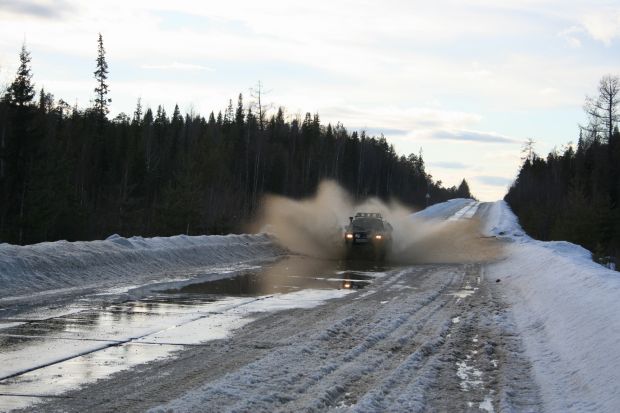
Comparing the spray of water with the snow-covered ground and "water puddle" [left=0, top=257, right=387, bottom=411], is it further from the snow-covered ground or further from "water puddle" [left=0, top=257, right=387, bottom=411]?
"water puddle" [left=0, top=257, right=387, bottom=411]

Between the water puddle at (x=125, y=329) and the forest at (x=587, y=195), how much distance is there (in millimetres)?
18421

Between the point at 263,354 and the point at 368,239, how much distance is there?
69.6 ft

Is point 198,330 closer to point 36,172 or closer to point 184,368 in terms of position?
point 184,368

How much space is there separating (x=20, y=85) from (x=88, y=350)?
165 feet

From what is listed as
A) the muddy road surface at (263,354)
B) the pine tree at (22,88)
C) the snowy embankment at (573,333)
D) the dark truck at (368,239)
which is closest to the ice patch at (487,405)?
the muddy road surface at (263,354)

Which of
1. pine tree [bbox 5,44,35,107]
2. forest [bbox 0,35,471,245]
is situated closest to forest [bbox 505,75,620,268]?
forest [bbox 0,35,471,245]

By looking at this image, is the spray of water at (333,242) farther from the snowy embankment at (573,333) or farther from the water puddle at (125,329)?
the snowy embankment at (573,333)

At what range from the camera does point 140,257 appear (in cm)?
2019

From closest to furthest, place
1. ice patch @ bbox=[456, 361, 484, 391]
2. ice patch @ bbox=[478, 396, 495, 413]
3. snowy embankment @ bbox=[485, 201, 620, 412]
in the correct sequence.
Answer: ice patch @ bbox=[478, 396, 495, 413] < snowy embankment @ bbox=[485, 201, 620, 412] < ice patch @ bbox=[456, 361, 484, 391]

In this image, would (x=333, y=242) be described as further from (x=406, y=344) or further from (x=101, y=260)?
(x=406, y=344)

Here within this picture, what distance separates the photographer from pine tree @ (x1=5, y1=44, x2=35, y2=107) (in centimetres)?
5284

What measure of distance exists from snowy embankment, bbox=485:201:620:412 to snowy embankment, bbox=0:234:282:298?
9.66 m

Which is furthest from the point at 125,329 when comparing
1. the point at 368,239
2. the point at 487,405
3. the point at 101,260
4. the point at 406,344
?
the point at 368,239

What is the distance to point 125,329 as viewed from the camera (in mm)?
10344
